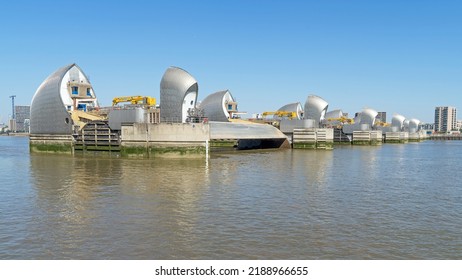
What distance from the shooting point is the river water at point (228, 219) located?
1125 centimetres

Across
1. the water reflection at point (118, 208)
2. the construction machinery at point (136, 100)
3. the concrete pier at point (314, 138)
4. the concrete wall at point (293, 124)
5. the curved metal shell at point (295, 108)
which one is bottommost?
the water reflection at point (118, 208)

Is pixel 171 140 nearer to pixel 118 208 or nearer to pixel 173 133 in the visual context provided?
pixel 173 133

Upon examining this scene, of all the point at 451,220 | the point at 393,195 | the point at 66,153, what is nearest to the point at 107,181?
the point at 393,195

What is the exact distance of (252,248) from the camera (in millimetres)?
11352

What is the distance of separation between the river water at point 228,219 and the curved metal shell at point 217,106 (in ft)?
167

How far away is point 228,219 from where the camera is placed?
14.9m

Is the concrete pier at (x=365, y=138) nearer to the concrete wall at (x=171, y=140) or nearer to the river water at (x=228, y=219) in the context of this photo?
the concrete wall at (x=171, y=140)

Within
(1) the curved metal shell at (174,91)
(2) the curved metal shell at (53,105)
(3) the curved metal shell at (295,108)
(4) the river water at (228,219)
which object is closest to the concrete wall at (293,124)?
(3) the curved metal shell at (295,108)

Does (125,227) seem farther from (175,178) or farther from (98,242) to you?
(175,178)

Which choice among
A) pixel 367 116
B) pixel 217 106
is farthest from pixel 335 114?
pixel 217 106

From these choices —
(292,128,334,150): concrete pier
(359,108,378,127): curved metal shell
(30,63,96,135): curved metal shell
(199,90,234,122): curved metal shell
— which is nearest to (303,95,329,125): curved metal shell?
(292,128,334,150): concrete pier

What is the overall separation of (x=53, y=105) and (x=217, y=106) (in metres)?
33.3

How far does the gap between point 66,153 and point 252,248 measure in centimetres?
4813

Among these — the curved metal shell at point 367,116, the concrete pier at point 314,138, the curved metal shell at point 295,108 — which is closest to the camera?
the concrete pier at point 314,138
